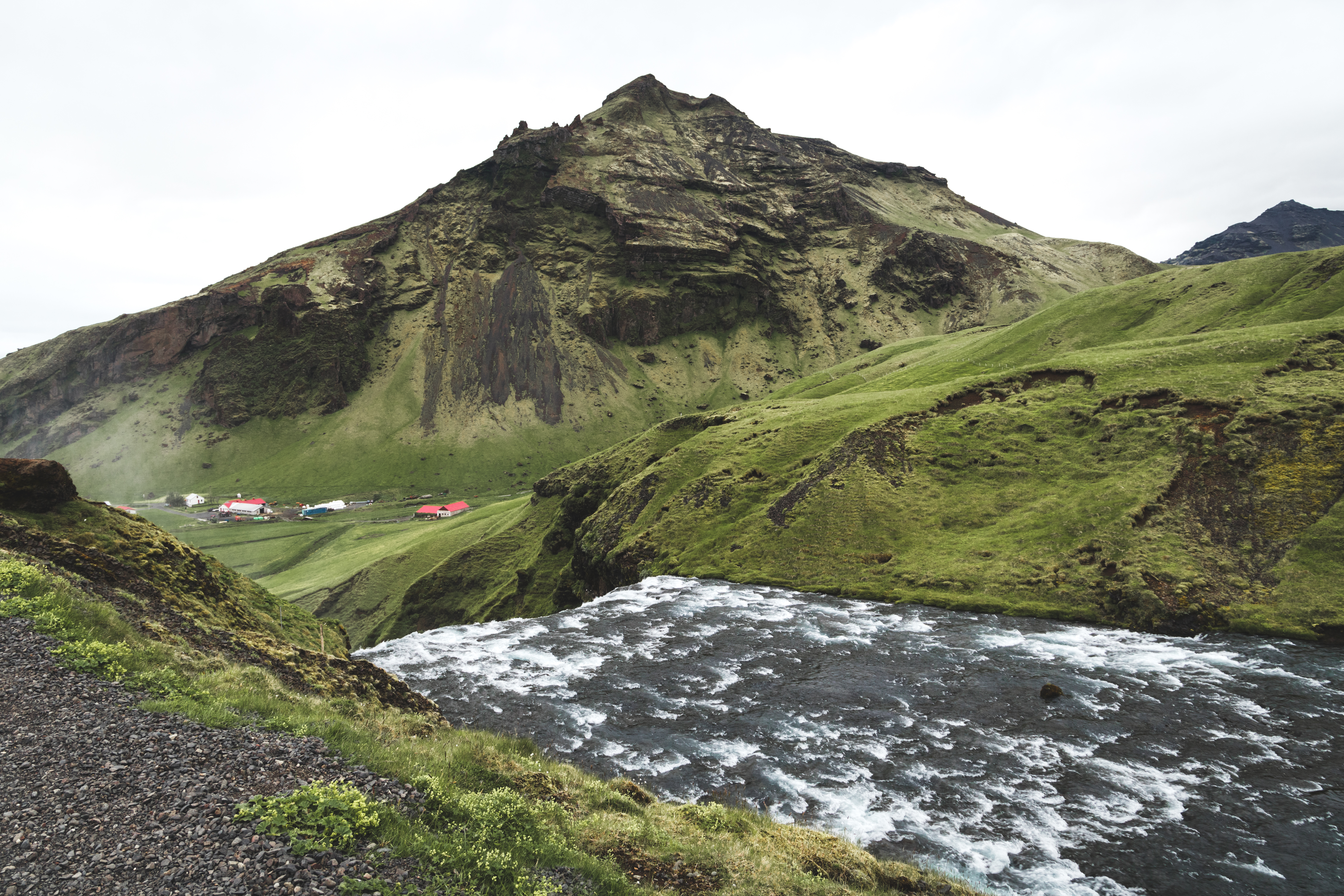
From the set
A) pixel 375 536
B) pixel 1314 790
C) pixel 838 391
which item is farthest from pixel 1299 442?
pixel 375 536

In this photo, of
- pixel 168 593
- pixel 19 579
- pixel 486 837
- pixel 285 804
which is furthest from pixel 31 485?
pixel 486 837

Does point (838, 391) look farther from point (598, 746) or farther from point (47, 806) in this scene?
point (47, 806)

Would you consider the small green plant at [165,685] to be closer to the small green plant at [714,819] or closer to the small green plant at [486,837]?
the small green plant at [486,837]

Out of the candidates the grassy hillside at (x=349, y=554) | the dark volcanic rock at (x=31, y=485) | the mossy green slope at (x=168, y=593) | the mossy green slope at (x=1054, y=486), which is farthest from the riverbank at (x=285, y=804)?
the grassy hillside at (x=349, y=554)

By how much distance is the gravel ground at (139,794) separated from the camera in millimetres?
9289

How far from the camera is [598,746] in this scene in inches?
1049

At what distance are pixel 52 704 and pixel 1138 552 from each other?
180 feet

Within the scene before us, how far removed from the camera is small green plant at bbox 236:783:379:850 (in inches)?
416

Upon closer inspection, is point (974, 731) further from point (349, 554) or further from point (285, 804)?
point (349, 554)

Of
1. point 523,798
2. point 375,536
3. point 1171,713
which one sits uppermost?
point 523,798

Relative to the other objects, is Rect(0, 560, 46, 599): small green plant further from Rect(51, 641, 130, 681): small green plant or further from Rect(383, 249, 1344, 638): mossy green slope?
Rect(383, 249, 1344, 638): mossy green slope

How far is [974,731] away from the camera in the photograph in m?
27.0

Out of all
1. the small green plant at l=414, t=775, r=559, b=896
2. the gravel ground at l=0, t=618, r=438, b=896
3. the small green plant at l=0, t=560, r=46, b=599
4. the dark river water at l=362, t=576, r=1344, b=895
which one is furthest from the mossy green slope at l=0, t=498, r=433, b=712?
the small green plant at l=414, t=775, r=559, b=896

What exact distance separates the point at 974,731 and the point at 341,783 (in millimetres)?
25956
